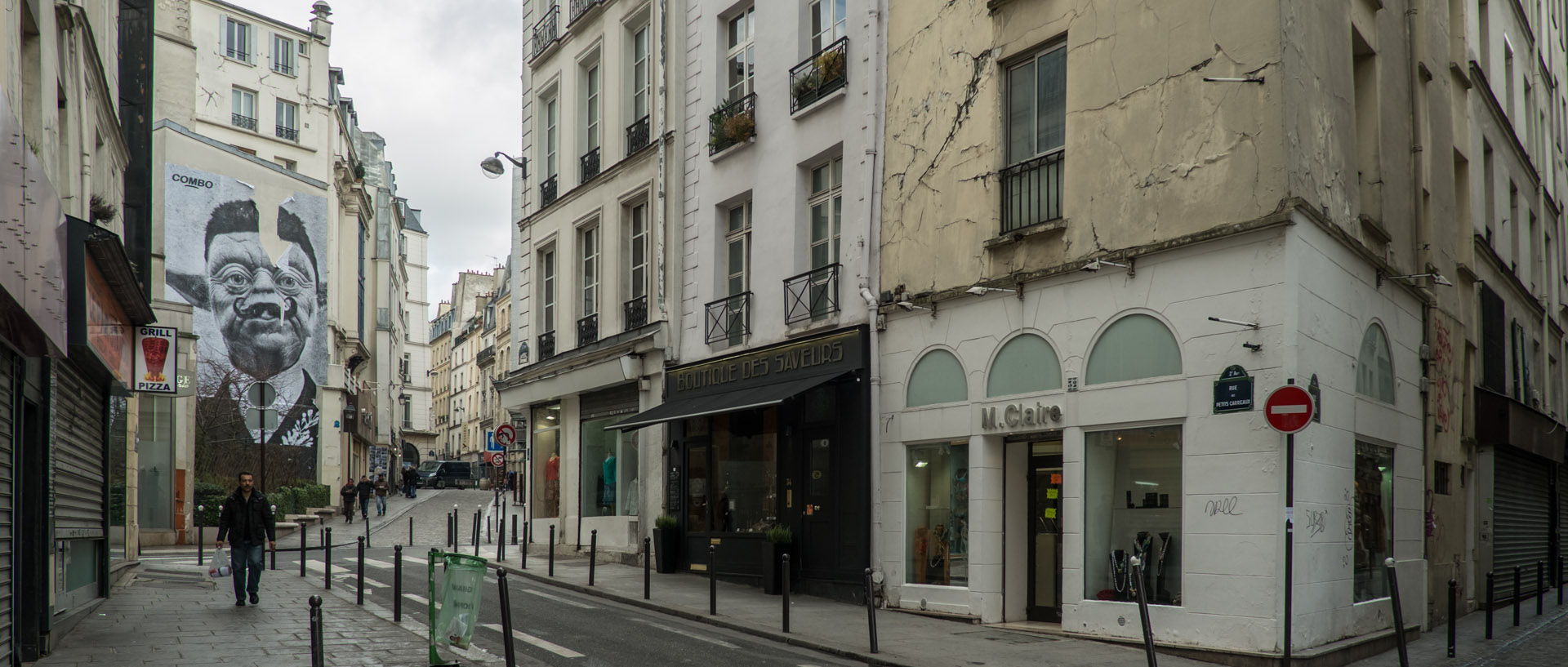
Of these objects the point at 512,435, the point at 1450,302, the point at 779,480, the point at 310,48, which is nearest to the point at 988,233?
the point at 779,480

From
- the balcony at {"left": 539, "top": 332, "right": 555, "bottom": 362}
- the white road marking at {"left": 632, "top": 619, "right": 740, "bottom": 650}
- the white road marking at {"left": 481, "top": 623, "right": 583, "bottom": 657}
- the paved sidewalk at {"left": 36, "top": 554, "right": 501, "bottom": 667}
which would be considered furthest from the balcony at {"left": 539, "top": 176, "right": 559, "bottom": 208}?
the white road marking at {"left": 481, "top": 623, "right": 583, "bottom": 657}

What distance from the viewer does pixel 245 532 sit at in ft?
47.2

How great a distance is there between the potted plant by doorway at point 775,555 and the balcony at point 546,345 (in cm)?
949

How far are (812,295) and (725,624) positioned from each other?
17.2 feet

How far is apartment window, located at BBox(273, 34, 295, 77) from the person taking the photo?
54.2m

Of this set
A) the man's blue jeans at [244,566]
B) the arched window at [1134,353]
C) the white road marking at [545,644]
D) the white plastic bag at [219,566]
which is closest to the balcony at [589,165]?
the man's blue jeans at [244,566]

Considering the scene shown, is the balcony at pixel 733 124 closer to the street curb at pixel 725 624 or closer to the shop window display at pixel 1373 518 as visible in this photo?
the street curb at pixel 725 624

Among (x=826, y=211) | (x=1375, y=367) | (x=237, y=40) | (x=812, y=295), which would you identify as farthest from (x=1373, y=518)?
(x=237, y=40)

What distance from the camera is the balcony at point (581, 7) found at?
896 inches

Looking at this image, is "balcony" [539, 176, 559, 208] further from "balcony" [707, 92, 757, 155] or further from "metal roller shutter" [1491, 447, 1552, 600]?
"metal roller shutter" [1491, 447, 1552, 600]

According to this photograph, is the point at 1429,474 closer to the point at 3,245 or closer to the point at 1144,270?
the point at 1144,270

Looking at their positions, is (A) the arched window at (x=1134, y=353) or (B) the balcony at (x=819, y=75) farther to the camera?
(B) the balcony at (x=819, y=75)

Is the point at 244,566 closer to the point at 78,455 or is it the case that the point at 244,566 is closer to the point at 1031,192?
the point at 78,455

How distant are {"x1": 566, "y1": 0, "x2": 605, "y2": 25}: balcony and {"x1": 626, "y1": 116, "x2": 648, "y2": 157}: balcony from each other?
8.70 ft
